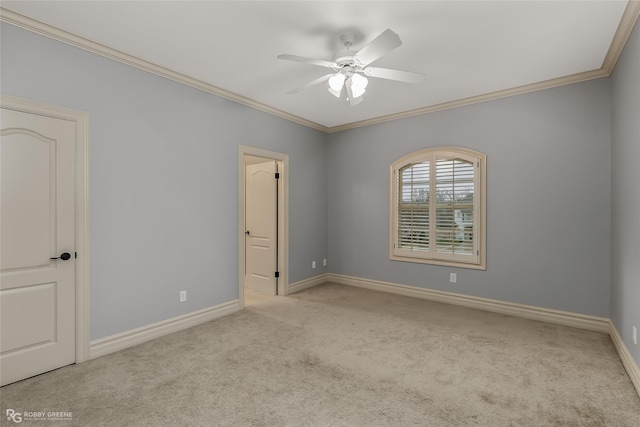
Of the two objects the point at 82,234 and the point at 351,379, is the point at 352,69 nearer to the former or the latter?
the point at 351,379

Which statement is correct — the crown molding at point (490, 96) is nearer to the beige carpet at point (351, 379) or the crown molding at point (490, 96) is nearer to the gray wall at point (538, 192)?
the gray wall at point (538, 192)

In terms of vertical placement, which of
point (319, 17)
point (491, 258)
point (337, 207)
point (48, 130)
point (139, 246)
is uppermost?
point (319, 17)

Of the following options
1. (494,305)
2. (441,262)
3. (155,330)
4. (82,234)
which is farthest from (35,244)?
(494,305)

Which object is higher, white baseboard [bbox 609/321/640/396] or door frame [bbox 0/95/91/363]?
door frame [bbox 0/95/91/363]

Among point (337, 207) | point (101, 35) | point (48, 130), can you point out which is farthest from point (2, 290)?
point (337, 207)

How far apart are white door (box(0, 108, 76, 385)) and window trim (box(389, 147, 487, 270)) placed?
3927 millimetres

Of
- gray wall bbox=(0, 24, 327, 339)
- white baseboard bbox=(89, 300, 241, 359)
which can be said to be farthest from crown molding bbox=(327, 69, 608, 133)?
white baseboard bbox=(89, 300, 241, 359)

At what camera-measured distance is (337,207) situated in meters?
5.57

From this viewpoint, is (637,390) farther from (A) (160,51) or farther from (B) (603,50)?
(A) (160,51)

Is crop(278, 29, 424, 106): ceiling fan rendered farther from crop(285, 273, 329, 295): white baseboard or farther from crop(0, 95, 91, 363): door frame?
crop(285, 273, 329, 295): white baseboard

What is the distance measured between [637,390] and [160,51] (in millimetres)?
4718

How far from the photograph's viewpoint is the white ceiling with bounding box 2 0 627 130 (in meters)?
2.32

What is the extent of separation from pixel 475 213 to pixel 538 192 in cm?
73

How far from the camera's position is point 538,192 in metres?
3.75
